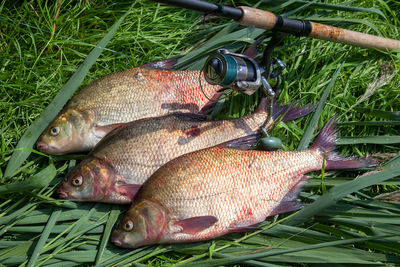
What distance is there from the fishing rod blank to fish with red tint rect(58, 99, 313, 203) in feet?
2.40

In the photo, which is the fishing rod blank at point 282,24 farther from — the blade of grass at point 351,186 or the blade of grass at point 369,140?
the blade of grass at point 351,186

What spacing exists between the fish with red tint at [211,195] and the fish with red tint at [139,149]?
13 centimetres

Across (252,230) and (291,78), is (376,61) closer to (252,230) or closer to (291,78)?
(291,78)

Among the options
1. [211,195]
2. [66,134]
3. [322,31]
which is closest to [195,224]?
[211,195]

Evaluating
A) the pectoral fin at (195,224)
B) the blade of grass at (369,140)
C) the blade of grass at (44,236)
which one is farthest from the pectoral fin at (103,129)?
the blade of grass at (369,140)

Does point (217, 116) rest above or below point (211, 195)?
above

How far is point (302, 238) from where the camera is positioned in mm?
2580

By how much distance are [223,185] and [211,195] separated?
106mm

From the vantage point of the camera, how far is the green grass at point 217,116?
8.19 feet

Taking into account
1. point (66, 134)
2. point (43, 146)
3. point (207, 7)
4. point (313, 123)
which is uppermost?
point (207, 7)

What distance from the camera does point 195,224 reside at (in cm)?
249

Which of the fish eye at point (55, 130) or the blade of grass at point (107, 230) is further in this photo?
the fish eye at point (55, 130)

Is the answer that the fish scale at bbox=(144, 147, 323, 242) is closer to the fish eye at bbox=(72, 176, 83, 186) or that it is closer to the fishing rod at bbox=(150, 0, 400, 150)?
the fishing rod at bbox=(150, 0, 400, 150)

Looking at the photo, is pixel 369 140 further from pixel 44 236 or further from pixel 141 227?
pixel 44 236
